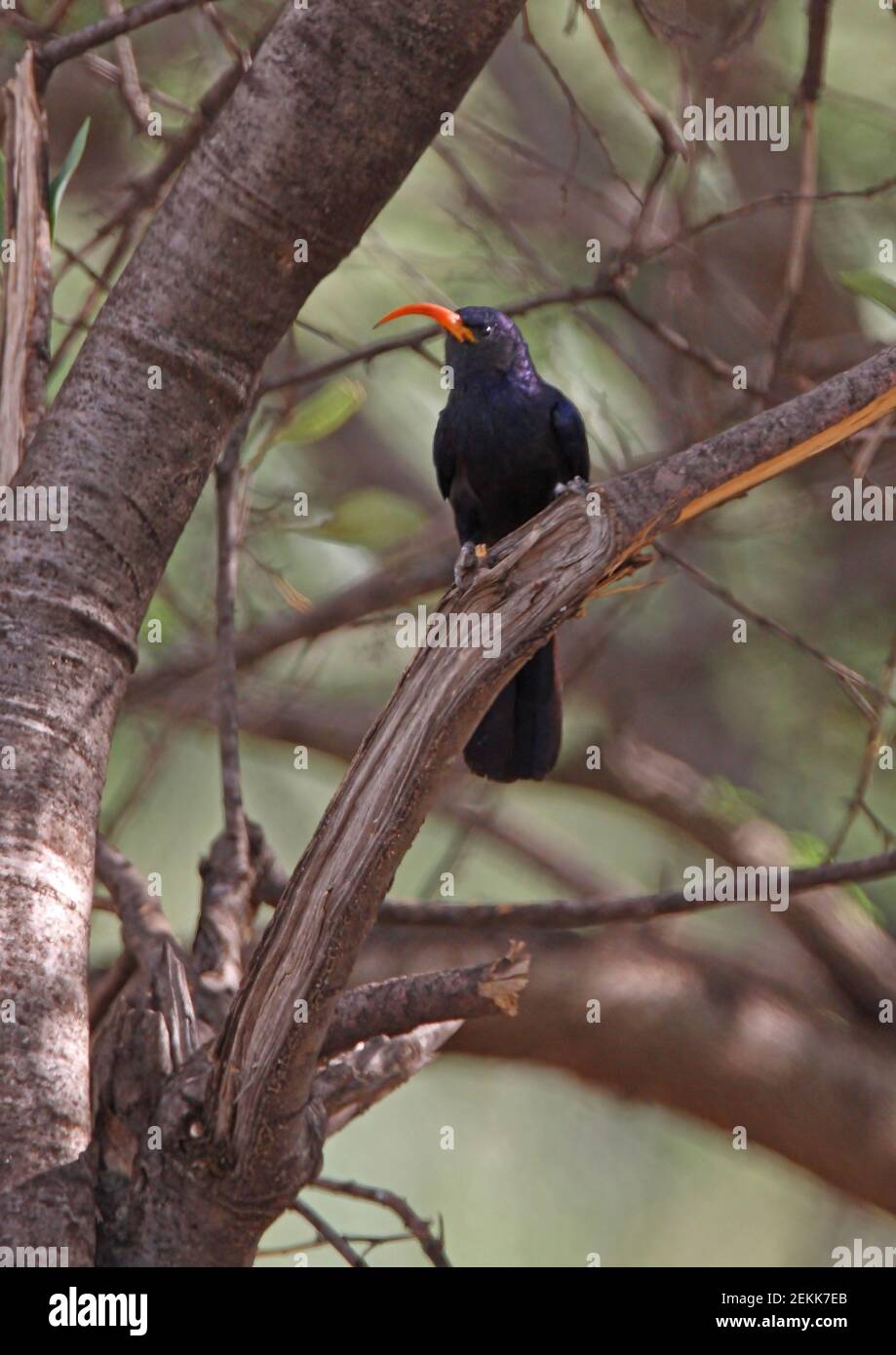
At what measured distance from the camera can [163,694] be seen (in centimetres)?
464

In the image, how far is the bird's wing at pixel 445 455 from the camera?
382 cm

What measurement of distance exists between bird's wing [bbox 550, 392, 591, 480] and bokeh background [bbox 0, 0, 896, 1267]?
2.25 feet

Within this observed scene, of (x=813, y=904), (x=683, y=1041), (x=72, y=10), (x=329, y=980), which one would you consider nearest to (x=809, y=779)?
(x=813, y=904)

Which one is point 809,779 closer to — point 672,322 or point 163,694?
point 672,322

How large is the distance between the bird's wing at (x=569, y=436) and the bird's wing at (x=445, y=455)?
268mm

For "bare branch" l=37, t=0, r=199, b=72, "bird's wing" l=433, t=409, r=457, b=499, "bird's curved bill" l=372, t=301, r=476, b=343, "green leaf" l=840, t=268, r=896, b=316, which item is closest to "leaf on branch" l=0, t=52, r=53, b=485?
"bare branch" l=37, t=0, r=199, b=72

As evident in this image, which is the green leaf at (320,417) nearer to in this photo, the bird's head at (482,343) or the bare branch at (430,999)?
the bird's head at (482,343)

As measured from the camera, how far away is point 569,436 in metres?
3.72

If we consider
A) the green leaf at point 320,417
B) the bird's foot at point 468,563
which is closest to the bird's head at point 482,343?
the green leaf at point 320,417

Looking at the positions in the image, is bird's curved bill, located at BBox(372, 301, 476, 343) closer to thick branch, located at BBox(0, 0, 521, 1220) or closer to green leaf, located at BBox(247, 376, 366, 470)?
green leaf, located at BBox(247, 376, 366, 470)

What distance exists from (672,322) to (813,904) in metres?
1.96

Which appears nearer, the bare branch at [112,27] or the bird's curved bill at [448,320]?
the bare branch at [112,27]

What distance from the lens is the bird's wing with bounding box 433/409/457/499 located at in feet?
12.5

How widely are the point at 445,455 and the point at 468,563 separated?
100cm
